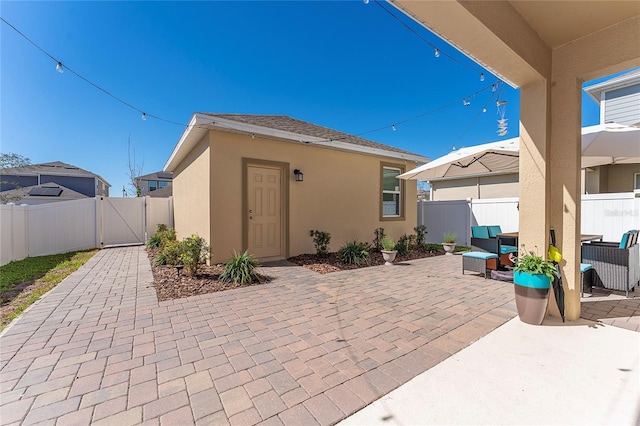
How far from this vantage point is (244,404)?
1.88 metres

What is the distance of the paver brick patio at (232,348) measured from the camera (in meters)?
1.86

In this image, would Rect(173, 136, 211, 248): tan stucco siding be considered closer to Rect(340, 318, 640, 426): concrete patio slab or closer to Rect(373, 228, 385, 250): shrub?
Rect(373, 228, 385, 250): shrub

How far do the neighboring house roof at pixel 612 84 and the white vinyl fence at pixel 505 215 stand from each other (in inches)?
193

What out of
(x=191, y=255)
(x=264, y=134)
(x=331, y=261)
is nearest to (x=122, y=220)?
(x=191, y=255)

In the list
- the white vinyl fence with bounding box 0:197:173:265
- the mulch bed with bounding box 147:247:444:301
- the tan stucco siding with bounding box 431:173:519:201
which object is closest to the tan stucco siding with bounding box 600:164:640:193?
the tan stucco siding with bounding box 431:173:519:201

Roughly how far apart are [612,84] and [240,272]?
13.6 m

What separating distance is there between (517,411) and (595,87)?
13.0 meters

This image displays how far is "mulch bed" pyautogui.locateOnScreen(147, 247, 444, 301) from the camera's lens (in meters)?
4.59

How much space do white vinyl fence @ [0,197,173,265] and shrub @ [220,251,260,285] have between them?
251 inches

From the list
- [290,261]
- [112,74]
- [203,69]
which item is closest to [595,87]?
[290,261]

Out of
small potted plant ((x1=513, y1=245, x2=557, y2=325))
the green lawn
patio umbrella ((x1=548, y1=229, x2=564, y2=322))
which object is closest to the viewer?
small potted plant ((x1=513, y1=245, x2=557, y2=325))

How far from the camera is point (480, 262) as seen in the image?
17.6 feet

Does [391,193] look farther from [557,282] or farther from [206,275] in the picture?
[206,275]

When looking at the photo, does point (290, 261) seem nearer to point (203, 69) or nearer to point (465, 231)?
point (203, 69)
